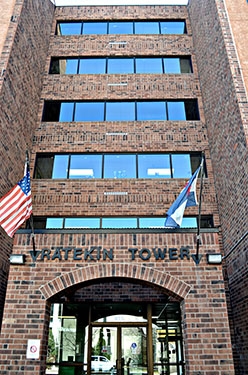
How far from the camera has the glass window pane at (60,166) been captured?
13.5m

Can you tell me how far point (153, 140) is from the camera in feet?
45.9

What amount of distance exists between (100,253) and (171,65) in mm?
11010

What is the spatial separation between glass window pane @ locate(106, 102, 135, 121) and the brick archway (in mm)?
8079

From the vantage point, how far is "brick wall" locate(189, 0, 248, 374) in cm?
1008

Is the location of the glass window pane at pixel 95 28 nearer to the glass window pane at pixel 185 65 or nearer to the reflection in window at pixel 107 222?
the glass window pane at pixel 185 65

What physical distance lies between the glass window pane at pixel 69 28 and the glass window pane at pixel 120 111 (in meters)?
5.03

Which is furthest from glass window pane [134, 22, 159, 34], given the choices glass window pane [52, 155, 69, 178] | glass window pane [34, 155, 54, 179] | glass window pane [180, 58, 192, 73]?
glass window pane [34, 155, 54, 179]

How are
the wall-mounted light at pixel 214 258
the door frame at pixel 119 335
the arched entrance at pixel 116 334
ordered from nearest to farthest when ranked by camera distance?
the wall-mounted light at pixel 214 258 → the door frame at pixel 119 335 → the arched entrance at pixel 116 334

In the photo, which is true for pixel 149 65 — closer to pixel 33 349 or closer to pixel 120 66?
pixel 120 66

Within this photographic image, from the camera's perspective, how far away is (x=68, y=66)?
16.2 metres

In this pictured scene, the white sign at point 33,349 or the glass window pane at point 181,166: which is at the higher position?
the glass window pane at point 181,166

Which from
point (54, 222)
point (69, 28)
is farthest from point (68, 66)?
point (54, 222)

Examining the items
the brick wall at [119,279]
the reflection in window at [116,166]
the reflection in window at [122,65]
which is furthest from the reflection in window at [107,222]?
the reflection in window at [122,65]

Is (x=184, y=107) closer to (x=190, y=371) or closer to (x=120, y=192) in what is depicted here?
(x=120, y=192)
